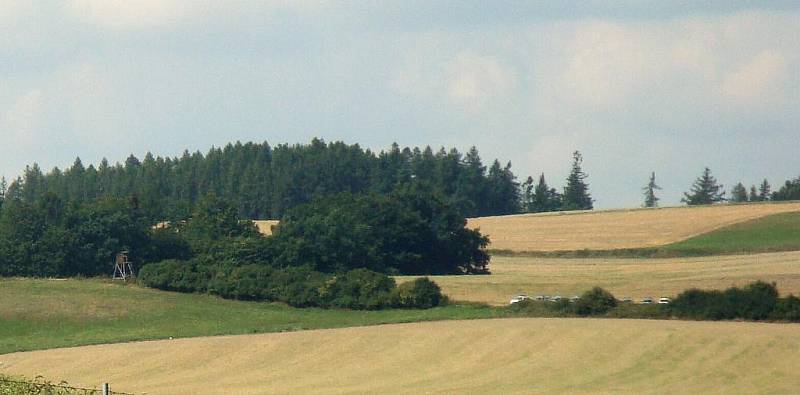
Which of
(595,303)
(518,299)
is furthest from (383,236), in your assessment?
(595,303)

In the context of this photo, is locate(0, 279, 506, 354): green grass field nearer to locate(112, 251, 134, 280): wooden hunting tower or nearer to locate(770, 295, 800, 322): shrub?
locate(112, 251, 134, 280): wooden hunting tower

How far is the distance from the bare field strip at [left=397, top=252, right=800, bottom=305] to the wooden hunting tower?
1898cm

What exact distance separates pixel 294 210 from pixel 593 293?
3763 cm

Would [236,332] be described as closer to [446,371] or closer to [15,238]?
[446,371]

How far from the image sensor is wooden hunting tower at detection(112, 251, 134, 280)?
85938mm

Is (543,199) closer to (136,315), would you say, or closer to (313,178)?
(313,178)

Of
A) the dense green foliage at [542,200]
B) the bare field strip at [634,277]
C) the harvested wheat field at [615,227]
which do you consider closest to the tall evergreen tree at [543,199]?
the dense green foliage at [542,200]

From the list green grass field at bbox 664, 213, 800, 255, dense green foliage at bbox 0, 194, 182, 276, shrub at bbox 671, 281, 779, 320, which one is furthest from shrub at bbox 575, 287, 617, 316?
dense green foliage at bbox 0, 194, 182, 276

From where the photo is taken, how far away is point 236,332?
5956 cm

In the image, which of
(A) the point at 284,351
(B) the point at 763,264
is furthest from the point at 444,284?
(A) the point at 284,351

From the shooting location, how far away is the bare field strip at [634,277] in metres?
64.8

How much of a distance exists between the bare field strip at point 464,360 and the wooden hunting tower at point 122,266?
1190 inches

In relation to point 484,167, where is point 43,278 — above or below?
below

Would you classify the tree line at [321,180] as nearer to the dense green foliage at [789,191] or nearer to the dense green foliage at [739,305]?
the dense green foliage at [789,191]
